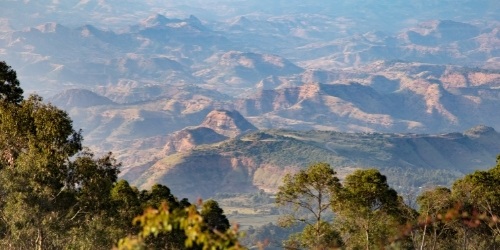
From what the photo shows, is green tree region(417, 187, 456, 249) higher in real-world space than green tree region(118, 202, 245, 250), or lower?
lower

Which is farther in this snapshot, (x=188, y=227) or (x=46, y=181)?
(x=46, y=181)

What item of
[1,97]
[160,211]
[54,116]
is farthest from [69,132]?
[160,211]

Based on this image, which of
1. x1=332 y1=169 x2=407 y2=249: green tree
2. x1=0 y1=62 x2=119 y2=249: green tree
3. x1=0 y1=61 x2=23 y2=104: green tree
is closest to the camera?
x1=0 y1=62 x2=119 y2=249: green tree

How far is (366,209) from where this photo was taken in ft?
188

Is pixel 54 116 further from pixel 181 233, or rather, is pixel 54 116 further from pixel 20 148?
pixel 181 233

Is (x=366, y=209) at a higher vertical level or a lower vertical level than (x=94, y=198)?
lower

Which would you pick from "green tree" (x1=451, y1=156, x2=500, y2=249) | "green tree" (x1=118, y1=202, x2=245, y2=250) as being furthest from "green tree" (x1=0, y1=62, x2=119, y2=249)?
"green tree" (x1=118, y1=202, x2=245, y2=250)

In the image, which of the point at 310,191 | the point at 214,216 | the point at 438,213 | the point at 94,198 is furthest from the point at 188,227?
the point at 214,216

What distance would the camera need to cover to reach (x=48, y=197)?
1884 inches

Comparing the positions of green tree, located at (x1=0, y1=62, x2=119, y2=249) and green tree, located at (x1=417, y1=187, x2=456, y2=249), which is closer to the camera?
green tree, located at (x1=0, y1=62, x2=119, y2=249)

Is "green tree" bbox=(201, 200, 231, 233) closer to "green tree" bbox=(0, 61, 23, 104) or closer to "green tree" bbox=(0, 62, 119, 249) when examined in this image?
"green tree" bbox=(0, 62, 119, 249)

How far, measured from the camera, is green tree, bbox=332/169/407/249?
57.0m

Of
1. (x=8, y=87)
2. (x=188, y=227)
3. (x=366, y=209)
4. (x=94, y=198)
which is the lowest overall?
(x=366, y=209)

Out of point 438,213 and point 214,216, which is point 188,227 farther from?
point 214,216
